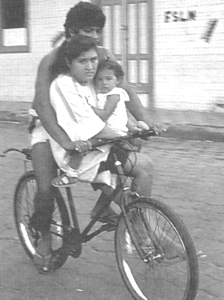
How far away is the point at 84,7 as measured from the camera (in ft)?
14.1

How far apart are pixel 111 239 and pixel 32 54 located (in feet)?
29.3

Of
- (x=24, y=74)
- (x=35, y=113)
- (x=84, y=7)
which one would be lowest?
(x=24, y=74)

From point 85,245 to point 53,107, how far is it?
1456 millimetres

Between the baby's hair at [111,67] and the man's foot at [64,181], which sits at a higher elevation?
the baby's hair at [111,67]

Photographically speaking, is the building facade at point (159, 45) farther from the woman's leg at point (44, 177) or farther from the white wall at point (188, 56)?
the woman's leg at point (44, 177)

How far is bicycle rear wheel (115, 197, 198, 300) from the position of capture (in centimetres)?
388

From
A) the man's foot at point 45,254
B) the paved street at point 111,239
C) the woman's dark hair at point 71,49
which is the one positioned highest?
the woman's dark hair at point 71,49

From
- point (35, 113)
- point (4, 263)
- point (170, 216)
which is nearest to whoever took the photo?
point (170, 216)

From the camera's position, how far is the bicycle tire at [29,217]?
4.67 meters

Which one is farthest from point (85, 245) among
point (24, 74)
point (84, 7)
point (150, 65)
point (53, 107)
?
point (24, 74)

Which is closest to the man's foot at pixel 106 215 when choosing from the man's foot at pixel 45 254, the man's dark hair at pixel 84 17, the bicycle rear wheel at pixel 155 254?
the bicycle rear wheel at pixel 155 254

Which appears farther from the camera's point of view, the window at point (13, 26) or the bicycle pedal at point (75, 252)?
the window at point (13, 26)

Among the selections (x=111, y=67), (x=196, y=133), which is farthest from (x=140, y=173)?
(x=196, y=133)

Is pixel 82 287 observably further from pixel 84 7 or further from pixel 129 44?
pixel 129 44
